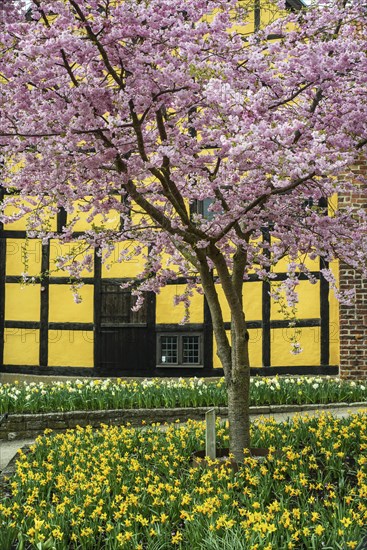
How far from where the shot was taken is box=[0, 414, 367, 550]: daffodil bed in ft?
16.3

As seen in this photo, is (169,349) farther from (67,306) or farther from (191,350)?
(67,306)

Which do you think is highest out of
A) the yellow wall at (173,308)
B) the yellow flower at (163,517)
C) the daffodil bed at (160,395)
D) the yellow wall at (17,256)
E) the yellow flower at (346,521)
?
the yellow wall at (17,256)

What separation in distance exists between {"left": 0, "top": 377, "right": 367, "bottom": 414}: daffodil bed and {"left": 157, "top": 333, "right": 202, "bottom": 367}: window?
9.57 feet

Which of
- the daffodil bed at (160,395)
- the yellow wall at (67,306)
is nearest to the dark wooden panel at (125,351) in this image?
the yellow wall at (67,306)

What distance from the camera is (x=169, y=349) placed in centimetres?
1540

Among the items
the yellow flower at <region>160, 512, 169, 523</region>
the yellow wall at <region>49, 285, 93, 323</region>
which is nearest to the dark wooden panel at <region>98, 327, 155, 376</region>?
the yellow wall at <region>49, 285, 93, 323</region>

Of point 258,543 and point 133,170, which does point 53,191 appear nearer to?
point 133,170

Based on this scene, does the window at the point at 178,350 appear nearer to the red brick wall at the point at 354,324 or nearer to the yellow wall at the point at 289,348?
the yellow wall at the point at 289,348

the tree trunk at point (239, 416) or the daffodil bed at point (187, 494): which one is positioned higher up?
the tree trunk at point (239, 416)

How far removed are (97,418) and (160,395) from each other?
1096 millimetres

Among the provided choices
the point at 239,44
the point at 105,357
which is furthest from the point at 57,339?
the point at 239,44

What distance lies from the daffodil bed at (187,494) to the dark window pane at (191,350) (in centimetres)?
663

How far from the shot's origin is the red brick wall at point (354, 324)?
12664 mm

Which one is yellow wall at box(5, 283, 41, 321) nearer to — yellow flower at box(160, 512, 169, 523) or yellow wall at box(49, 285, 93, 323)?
yellow wall at box(49, 285, 93, 323)
